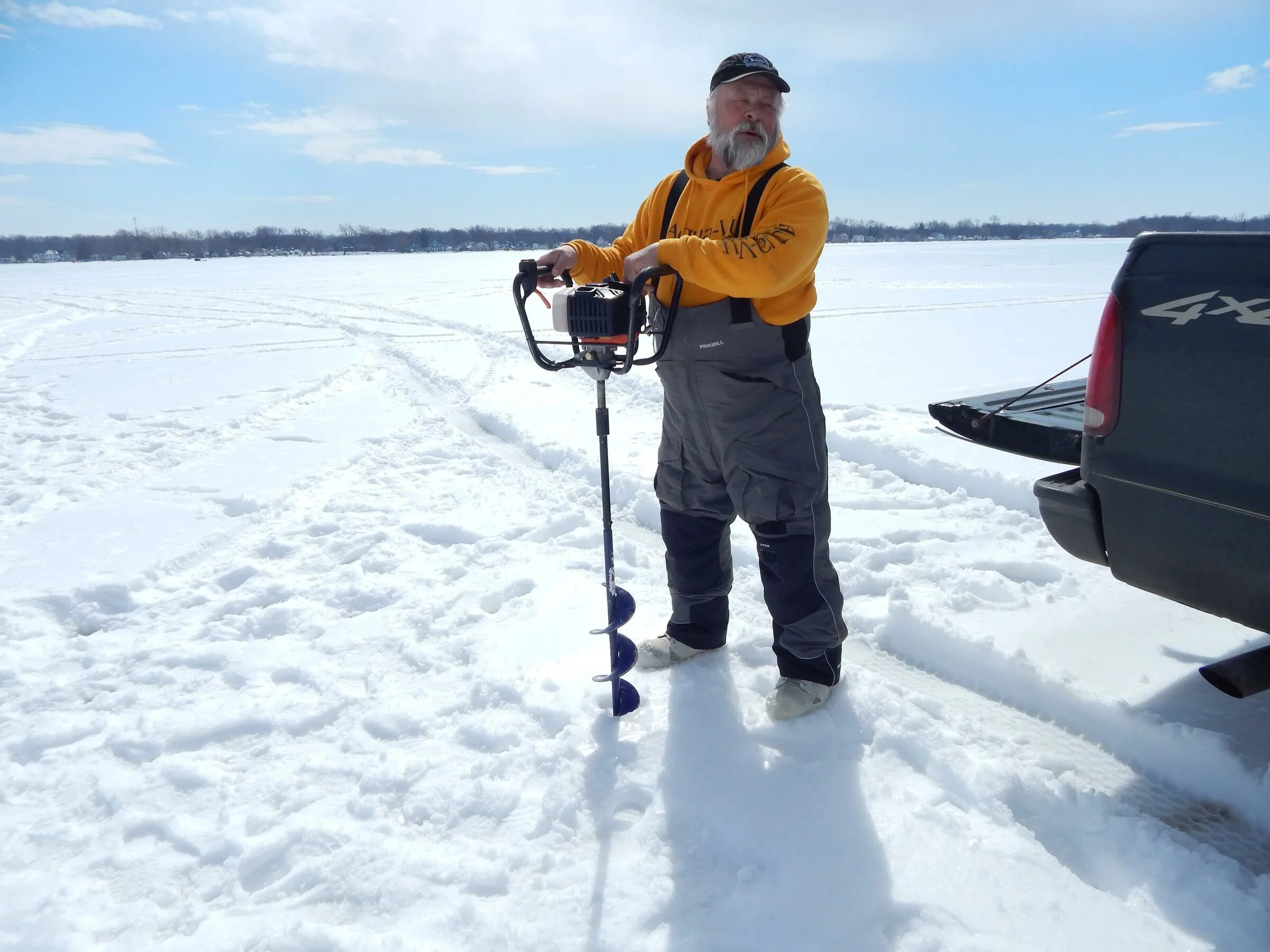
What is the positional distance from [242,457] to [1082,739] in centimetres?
548

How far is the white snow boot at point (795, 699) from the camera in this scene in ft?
8.17

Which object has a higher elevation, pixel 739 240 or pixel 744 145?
pixel 744 145

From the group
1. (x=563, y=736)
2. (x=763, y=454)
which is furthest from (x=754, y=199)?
(x=563, y=736)

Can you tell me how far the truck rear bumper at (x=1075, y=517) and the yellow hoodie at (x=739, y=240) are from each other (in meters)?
0.92

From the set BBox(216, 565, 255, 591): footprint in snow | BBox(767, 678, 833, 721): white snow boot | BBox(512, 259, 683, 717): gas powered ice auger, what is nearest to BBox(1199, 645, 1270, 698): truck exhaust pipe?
BBox(767, 678, 833, 721): white snow boot

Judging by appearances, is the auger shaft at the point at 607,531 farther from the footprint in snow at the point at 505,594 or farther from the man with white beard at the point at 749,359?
the footprint in snow at the point at 505,594

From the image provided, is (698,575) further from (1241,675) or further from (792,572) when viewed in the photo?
(1241,675)

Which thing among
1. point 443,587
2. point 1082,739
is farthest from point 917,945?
point 443,587

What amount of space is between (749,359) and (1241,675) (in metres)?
1.57

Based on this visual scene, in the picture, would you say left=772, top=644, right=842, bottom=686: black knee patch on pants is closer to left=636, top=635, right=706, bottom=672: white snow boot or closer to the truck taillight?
left=636, top=635, right=706, bottom=672: white snow boot

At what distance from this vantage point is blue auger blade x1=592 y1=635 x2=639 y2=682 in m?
2.53

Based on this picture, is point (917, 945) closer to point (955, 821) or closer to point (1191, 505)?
point (955, 821)

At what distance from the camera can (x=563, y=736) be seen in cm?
244

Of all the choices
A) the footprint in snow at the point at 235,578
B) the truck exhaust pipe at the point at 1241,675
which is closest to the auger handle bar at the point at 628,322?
the truck exhaust pipe at the point at 1241,675
